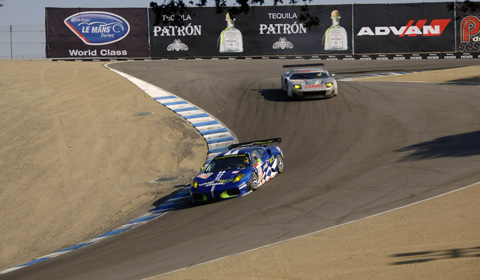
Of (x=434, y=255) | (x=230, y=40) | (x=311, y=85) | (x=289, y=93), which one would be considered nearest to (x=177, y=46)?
(x=230, y=40)

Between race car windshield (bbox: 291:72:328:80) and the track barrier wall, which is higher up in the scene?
the track barrier wall

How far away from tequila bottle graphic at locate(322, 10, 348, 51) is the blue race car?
2283 centimetres

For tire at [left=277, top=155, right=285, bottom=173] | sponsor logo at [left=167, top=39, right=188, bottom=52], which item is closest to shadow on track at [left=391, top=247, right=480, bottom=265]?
tire at [left=277, top=155, right=285, bottom=173]

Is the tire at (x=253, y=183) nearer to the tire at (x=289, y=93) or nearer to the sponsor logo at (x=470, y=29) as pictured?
the tire at (x=289, y=93)

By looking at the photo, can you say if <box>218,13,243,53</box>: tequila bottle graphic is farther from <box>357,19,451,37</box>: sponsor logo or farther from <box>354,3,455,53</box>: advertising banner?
<box>357,19,451,37</box>: sponsor logo

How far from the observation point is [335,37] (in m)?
38.5

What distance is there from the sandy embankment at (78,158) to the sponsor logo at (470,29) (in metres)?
23.0

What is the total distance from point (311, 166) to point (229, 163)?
2.46m

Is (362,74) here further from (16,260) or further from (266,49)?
(16,260)

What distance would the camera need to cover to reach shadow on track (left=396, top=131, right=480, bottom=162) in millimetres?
15662

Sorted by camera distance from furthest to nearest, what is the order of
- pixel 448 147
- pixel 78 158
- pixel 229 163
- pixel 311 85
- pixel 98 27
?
pixel 98 27, pixel 311 85, pixel 78 158, pixel 448 147, pixel 229 163

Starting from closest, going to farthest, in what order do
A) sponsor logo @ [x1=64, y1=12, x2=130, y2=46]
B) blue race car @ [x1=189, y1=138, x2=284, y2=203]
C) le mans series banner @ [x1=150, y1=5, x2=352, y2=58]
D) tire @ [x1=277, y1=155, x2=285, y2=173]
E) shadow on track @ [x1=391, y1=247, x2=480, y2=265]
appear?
shadow on track @ [x1=391, y1=247, x2=480, y2=265], blue race car @ [x1=189, y1=138, x2=284, y2=203], tire @ [x1=277, y1=155, x2=285, y2=173], le mans series banner @ [x1=150, y1=5, x2=352, y2=58], sponsor logo @ [x1=64, y1=12, x2=130, y2=46]

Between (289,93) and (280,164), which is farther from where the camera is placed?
(289,93)

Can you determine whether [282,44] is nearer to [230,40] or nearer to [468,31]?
[230,40]
